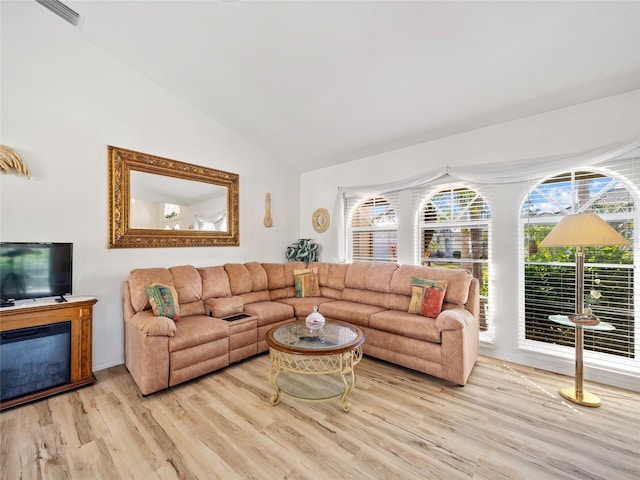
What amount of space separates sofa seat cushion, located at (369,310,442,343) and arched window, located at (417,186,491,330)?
103 cm

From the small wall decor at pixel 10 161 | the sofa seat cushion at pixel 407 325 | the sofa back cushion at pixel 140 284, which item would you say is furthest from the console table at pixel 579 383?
the small wall decor at pixel 10 161

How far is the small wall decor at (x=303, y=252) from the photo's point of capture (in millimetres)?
4953

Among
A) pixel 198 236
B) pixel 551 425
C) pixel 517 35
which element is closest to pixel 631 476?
pixel 551 425

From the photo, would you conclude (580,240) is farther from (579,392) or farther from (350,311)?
(350,311)

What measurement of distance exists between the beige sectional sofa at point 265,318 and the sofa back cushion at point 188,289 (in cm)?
1

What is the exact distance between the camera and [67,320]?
8.41ft

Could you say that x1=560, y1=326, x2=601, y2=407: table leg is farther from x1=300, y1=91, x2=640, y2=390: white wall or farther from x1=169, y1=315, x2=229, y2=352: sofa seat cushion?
x1=169, y1=315, x2=229, y2=352: sofa seat cushion

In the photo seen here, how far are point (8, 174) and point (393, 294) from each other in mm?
4194

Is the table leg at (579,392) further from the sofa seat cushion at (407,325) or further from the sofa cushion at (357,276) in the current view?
the sofa cushion at (357,276)

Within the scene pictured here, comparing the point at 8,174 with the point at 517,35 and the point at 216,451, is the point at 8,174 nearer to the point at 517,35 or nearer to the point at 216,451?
the point at 216,451

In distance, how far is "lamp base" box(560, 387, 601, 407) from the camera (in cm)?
231

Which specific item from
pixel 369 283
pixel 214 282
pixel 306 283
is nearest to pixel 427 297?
pixel 369 283

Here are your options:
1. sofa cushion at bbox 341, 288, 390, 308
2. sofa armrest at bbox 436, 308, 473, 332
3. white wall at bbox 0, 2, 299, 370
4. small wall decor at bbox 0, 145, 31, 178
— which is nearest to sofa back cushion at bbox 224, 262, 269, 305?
white wall at bbox 0, 2, 299, 370

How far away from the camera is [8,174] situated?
2588 millimetres
